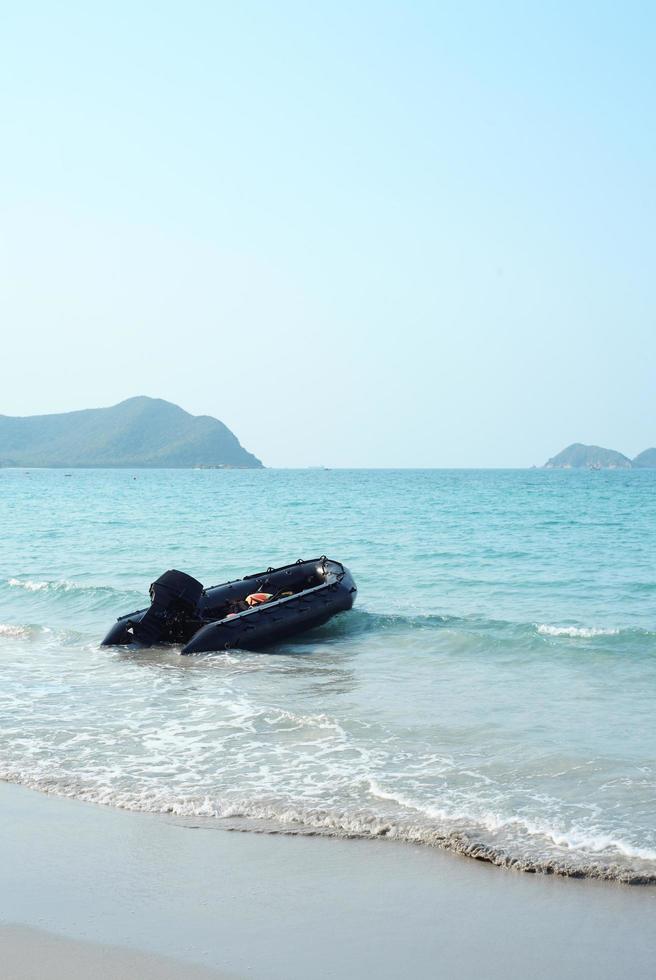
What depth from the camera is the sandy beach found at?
4.25m

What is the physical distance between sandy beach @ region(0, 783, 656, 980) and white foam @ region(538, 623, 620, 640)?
788 cm

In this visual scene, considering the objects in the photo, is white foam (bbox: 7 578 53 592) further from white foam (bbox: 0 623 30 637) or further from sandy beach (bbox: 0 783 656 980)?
sandy beach (bbox: 0 783 656 980)

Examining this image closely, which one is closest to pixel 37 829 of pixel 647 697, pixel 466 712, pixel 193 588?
pixel 466 712

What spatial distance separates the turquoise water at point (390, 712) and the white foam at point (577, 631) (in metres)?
0.08

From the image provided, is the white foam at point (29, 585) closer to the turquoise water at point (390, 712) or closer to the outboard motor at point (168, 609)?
the turquoise water at point (390, 712)

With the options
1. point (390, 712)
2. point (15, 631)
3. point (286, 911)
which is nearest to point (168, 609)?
point (15, 631)

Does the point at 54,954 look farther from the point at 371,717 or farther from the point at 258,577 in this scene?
the point at 258,577

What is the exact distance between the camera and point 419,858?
5.57 meters

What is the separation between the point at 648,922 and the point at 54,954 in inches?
110

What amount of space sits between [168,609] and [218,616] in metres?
1.09

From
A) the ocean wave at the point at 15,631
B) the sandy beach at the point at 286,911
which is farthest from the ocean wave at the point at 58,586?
the sandy beach at the point at 286,911

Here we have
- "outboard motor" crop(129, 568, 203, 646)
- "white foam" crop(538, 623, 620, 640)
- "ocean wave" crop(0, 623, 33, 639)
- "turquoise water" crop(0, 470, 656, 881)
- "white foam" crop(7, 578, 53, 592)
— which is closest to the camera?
"turquoise water" crop(0, 470, 656, 881)

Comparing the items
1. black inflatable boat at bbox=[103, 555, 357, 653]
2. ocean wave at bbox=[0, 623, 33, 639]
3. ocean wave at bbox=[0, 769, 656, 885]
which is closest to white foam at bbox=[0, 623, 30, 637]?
ocean wave at bbox=[0, 623, 33, 639]

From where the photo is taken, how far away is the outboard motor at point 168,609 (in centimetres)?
1285
